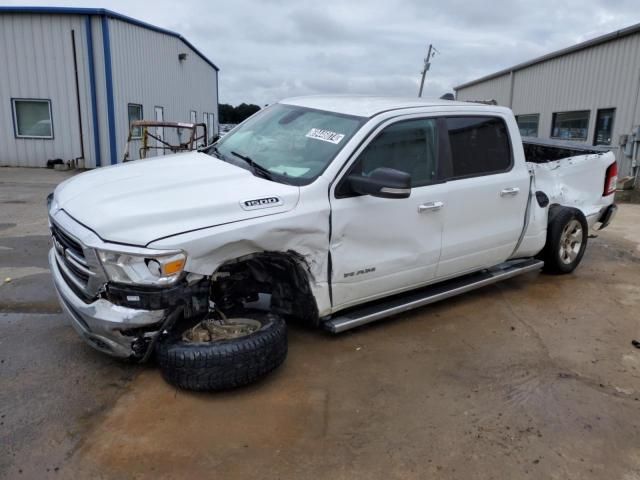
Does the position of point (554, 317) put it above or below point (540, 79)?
below

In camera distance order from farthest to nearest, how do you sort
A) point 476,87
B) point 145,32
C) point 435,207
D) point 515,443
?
1. point 476,87
2. point 145,32
3. point 435,207
4. point 515,443

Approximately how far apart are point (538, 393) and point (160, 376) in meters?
2.51

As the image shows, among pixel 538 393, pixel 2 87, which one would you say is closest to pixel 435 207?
pixel 538 393

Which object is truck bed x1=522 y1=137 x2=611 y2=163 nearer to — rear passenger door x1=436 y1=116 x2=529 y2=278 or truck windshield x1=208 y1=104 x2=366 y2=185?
rear passenger door x1=436 y1=116 x2=529 y2=278

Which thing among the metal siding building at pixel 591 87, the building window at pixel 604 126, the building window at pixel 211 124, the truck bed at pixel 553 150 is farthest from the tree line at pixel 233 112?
the truck bed at pixel 553 150

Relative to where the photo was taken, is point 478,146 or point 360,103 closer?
point 360,103

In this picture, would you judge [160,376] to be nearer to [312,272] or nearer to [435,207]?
[312,272]

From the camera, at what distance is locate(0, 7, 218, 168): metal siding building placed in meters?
15.2

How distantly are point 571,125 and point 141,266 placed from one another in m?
17.7

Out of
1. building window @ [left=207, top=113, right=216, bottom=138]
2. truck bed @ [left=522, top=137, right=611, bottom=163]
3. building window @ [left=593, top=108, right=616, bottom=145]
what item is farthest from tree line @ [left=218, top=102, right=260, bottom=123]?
truck bed @ [left=522, top=137, right=611, bottom=163]

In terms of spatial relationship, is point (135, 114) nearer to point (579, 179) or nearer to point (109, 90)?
point (109, 90)

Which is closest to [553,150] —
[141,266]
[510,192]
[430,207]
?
[510,192]

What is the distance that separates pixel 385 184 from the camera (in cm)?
347

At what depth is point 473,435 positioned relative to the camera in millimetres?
2984
